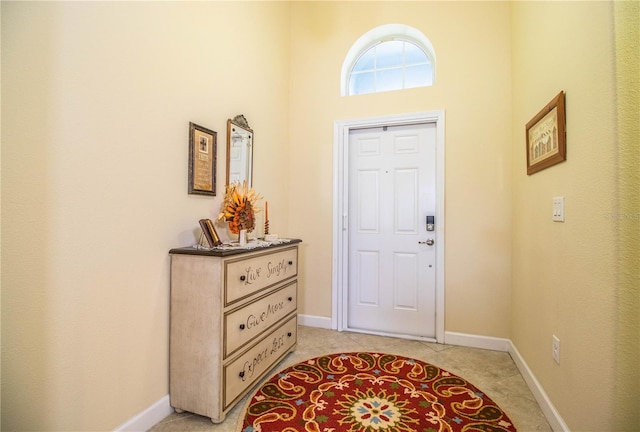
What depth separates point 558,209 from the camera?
165 cm

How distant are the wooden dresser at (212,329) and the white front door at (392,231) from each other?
4.79 feet

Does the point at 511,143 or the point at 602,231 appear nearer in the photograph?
the point at 602,231

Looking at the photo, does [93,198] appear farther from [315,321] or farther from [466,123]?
[466,123]

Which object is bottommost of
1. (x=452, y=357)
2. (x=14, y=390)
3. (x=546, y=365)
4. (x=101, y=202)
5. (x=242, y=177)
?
(x=452, y=357)

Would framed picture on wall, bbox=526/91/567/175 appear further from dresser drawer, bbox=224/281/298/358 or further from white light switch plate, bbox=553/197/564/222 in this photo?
dresser drawer, bbox=224/281/298/358

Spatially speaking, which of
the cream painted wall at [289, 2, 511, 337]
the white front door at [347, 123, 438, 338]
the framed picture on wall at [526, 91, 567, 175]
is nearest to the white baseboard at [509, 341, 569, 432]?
the cream painted wall at [289, 2, 511, 337]

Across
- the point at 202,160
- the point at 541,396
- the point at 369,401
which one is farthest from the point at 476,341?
the point at 202,160

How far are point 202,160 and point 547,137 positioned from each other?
2.16 meters

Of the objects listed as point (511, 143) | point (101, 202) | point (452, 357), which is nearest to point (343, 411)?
point (452, 357)

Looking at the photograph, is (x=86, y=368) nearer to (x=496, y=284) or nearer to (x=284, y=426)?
(x=284, y=426)

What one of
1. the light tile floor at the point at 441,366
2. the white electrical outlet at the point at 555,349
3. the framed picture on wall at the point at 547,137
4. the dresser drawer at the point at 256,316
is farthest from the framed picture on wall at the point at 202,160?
the white electrical outlet at the point at 555,349

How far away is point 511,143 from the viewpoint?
2637 mm

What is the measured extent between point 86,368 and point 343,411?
1343mm

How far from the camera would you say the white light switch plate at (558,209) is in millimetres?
1612
